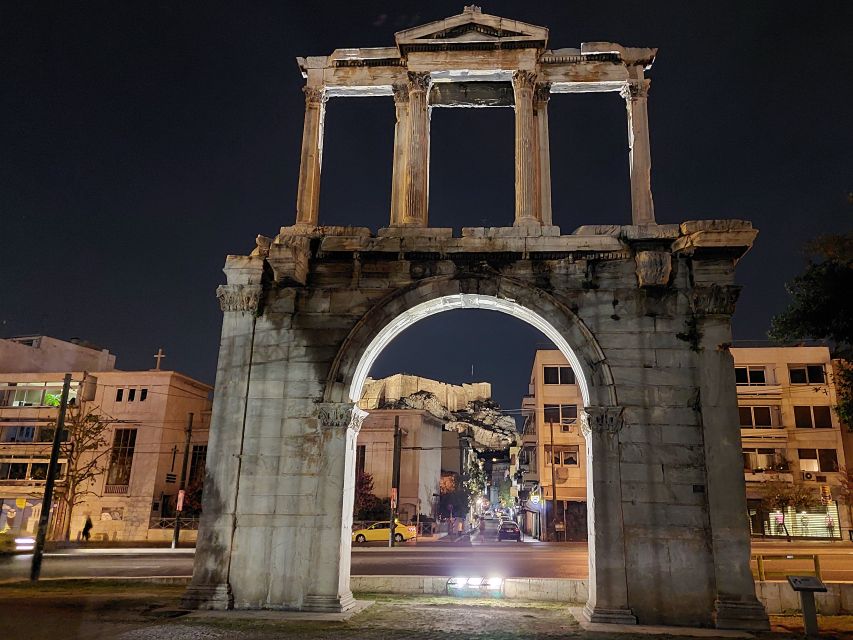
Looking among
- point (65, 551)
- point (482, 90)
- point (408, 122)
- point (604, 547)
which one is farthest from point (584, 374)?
point (65, 551)

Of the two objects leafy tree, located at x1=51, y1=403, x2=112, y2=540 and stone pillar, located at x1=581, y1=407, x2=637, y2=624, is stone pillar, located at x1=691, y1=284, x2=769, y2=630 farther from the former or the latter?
leafy tree, located at x1=51, y1=403, x2=112, y2=540

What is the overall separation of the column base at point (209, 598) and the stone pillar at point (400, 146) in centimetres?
918

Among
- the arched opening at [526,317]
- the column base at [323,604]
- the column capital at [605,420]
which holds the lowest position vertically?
the column base at [323,604]

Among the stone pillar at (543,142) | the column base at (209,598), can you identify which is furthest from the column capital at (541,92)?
the column base at (209,598)

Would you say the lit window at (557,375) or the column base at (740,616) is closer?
the column base at (740,616)

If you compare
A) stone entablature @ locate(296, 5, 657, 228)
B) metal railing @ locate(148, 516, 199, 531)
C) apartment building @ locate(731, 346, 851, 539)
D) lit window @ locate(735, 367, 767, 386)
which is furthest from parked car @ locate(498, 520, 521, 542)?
stone entablature @ locate(296, 5, 657, 228)

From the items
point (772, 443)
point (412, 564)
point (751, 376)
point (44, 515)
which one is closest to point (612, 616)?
point (412, 564)

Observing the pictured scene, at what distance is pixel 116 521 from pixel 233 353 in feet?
101

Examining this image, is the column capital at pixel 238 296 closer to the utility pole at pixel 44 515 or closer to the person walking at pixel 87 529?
the utility pole at pixel 44 515

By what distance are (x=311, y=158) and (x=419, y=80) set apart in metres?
3.39

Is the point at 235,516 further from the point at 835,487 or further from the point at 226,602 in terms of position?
the point at 835,487

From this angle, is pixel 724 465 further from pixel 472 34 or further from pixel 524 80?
pixel 472 34

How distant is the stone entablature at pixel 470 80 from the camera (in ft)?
51.1

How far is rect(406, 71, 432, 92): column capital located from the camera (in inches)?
634
